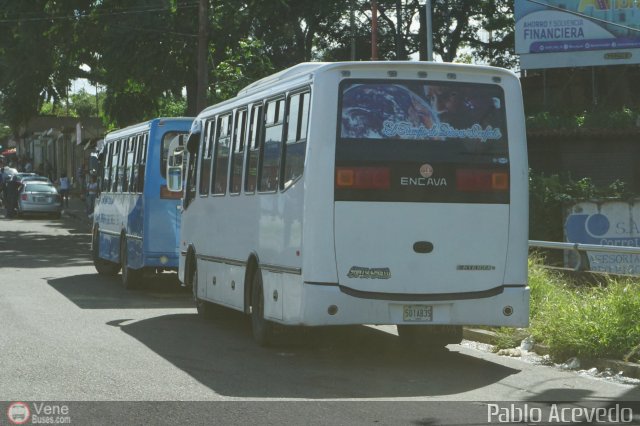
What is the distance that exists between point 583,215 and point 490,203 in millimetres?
16264

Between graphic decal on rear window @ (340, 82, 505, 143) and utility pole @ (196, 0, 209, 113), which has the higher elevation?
utility pole @ (196, 0, 209, 113)

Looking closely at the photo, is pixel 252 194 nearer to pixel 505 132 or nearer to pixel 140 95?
pixel 505 132

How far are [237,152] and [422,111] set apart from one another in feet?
10.8

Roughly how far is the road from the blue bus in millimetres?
2215

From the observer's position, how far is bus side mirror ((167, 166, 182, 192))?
1814 cm

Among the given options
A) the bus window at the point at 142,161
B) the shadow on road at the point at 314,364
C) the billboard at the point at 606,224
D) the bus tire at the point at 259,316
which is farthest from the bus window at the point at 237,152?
the billboard at the point at 606,224

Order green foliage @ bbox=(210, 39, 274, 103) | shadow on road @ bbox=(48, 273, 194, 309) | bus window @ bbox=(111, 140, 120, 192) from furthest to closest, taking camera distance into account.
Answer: green foliage @ bbox=(210, 39, 274, 103) → bus window @ bbox=(111, 140, 120, 192) → shadow on road @ bbox=(48, 273, 194, 309)

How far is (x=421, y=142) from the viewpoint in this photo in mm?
11875

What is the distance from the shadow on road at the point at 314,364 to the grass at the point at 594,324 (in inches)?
28.0

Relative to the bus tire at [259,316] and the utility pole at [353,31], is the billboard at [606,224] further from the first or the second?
the utility pole at [353,31]

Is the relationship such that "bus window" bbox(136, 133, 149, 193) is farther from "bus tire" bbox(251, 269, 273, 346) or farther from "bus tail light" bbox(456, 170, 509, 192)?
"bus tail light" bbox(456, 170, 509, 192)

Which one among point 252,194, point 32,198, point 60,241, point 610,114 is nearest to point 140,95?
point 32,198

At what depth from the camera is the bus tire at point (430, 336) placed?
13.1 m

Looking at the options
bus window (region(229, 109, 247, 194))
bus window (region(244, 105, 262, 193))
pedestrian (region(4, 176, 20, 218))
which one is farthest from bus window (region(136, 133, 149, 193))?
pedestrian (region(4, 176, 20, 218))
